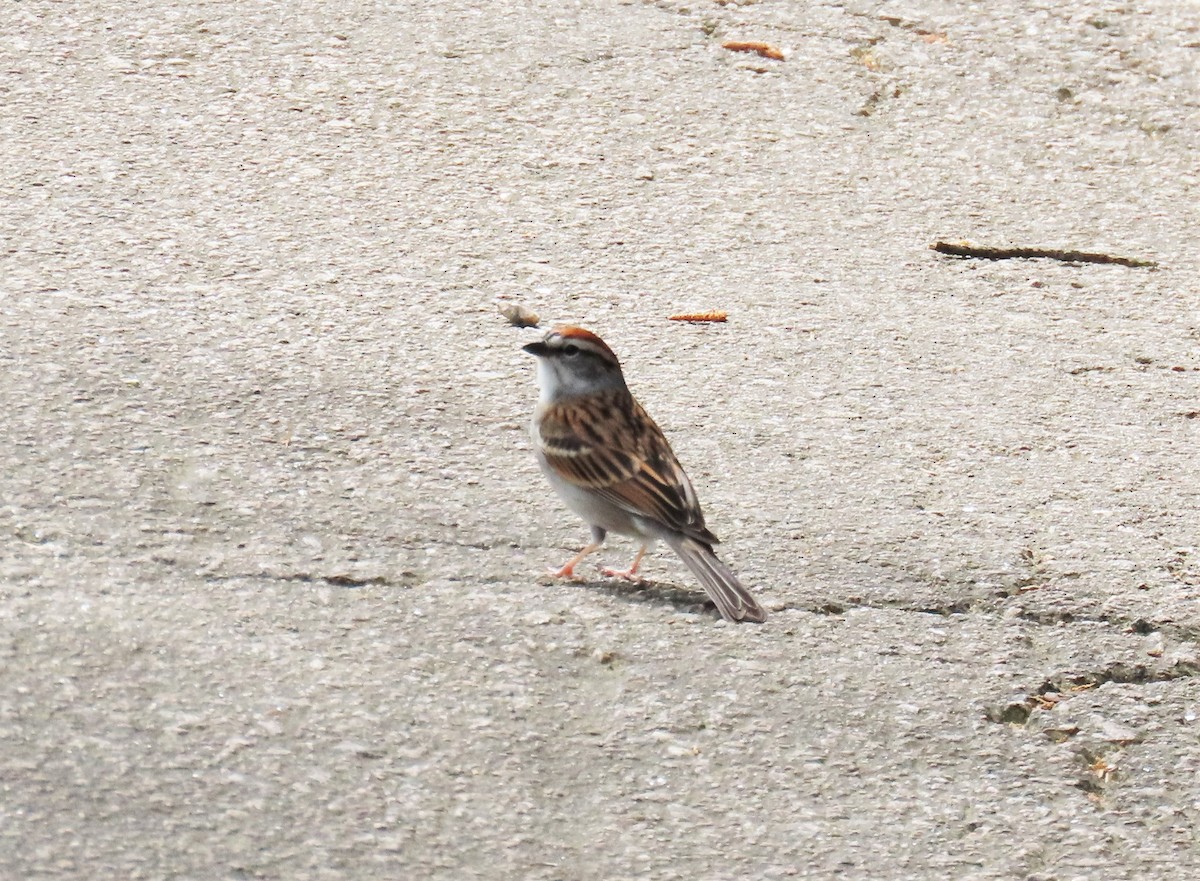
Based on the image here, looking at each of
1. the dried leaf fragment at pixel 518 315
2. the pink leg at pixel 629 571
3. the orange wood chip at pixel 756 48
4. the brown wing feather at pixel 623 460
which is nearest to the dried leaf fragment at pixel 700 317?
the dried leaf fragment at pixel 518 315

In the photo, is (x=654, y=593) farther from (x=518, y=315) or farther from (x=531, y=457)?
(x=518, y=315)

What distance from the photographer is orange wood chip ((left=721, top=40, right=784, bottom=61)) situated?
7988mm

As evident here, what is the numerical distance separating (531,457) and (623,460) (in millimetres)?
576

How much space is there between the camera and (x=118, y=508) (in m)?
4.75

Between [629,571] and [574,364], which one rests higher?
[574,364]

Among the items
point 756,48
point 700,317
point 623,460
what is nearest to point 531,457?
point 623,460

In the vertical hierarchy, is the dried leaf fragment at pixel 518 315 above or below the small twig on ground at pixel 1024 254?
below

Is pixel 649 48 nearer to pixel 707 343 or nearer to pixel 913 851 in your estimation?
pixel 707 343

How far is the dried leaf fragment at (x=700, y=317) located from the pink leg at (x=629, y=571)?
1431mm

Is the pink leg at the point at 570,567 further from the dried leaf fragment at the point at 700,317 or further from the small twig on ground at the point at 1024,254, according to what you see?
the small twig on ground at the point at 1024,254

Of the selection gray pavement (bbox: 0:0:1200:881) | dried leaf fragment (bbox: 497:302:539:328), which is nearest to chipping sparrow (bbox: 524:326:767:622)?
gray pavement (bbox: 0:0:1200:881)

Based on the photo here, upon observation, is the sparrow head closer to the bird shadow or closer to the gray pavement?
the gray pavement

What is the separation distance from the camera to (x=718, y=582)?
4.57 metres

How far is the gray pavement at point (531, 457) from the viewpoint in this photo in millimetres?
3910
